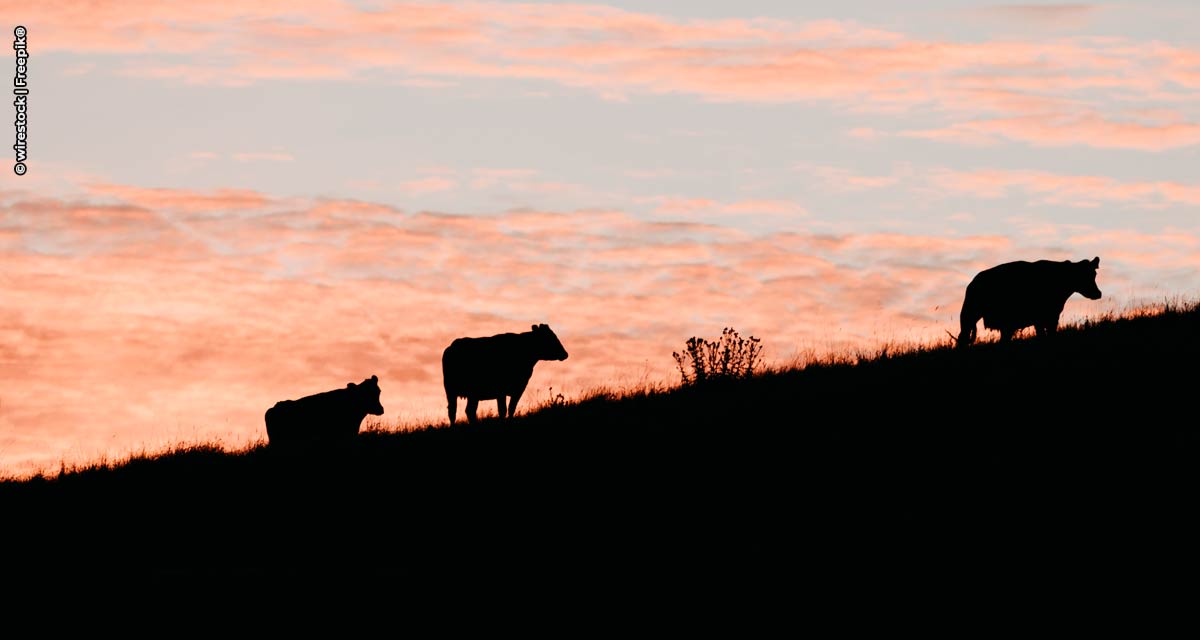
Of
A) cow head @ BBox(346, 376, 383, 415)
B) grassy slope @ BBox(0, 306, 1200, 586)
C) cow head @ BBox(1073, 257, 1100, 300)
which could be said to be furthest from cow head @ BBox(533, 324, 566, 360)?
cow head @ BBox(1073, 257, 1100, 300)

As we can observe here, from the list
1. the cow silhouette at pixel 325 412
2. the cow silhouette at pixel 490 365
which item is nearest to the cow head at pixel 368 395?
the cow silhouette at pixel 325 412

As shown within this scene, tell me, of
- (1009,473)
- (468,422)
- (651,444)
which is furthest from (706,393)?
(1009,473)

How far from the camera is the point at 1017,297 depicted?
2431cm

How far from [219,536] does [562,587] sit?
4.79 metres

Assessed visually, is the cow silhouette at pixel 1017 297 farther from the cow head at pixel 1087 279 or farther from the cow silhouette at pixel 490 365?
the cow silhouette at pixel 490 365

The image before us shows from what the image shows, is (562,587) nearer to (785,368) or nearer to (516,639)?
(516,639)

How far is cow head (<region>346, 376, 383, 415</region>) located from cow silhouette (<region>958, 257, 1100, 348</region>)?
36.4 feet

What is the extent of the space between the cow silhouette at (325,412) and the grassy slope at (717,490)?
Answer: 18.9ft

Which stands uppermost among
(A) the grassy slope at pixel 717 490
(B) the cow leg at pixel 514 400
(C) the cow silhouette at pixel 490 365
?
(C) the cow silhouette at pixel 490 365

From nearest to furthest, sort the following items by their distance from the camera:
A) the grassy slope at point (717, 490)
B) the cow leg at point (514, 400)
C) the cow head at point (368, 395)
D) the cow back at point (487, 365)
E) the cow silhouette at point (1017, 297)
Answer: the grassy slope at point (717, 490)
the cow leg at point (514, 400)
the cow silhouette at point (1017, 297)
the cow back at point (487, 365)
the cow head at point (368, 395)

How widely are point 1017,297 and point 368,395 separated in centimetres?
1243

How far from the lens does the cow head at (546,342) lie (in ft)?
84.5

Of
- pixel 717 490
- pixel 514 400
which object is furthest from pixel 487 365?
pixel 717 490

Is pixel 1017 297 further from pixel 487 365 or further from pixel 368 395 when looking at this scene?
pixel 368 395
